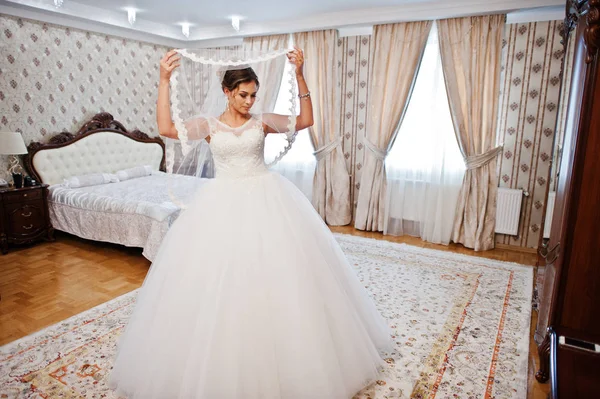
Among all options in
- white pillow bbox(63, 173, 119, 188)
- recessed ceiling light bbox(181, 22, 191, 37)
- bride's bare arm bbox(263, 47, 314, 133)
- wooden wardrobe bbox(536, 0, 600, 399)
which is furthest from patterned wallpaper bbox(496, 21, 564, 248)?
white pillow bbox(63, 173, 119, 188)

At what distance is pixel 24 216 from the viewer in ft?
14.1

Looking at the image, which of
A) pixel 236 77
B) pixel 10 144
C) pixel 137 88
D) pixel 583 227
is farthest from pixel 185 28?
pixel 583 227

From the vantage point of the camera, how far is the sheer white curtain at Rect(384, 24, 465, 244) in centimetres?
463

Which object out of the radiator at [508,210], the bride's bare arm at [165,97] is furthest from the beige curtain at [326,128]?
the bride's bare arm at [165,97]

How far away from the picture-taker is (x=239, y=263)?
1.78 meters

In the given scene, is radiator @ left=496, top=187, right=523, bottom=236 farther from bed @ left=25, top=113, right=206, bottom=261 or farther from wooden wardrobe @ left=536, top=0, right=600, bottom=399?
bed @ left=25, top=113, right=206, bottom=261

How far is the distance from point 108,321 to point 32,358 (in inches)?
20.0

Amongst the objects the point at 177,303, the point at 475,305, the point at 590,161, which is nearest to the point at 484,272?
the point at 475,305

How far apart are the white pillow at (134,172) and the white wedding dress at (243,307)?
3.69m

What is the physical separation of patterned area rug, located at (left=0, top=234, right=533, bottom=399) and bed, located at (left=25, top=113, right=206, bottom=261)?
3.05 feet

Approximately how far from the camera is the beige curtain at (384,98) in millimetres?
4659

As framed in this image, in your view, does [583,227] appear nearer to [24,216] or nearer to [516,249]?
[516,249]

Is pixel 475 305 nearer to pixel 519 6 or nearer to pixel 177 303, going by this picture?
pixel 177 303

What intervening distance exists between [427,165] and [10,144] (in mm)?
4678
